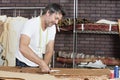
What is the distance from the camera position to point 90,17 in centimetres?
580

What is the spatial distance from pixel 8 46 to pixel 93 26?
4.26 feet

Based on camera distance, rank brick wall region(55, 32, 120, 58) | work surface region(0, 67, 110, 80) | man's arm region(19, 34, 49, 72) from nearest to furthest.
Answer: work surface region(0, 67, 110, 80), man's arm region(19, 34, 49, 72), brick wall region(55, 32, 120, 58)

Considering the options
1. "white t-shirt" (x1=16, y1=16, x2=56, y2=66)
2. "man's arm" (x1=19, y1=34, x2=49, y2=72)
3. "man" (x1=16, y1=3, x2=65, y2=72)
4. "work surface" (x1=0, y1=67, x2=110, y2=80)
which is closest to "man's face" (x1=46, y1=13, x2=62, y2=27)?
"man" (x1=16, y1=3, x2=65, y2=72)

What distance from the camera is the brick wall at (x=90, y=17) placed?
227 inches

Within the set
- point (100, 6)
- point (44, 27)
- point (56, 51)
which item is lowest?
point (56, 51)

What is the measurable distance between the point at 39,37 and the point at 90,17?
260 centimetres

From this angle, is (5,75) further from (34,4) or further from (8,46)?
(34,4)

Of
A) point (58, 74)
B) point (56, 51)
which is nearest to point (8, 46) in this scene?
point (56, 51)

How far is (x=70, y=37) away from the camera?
5855 millimetres

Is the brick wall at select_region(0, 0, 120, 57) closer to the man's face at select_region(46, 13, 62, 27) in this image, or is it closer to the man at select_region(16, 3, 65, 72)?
the man at select_region(16, 3, 65, 72)

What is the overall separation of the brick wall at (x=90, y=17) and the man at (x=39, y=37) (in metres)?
2.39

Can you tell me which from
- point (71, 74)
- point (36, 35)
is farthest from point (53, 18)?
A: point (71, 74)

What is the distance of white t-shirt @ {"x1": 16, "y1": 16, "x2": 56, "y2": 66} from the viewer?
10.5 feet

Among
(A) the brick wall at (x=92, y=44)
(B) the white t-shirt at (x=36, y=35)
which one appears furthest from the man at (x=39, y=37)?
(A) the brick wall at (x=92, y=44)
